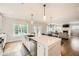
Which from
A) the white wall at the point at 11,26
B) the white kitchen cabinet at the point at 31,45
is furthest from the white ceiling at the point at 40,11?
the white kitchen cabinet at the point at 31,45

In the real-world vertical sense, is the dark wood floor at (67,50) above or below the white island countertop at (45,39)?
below

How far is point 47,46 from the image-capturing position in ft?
4.95

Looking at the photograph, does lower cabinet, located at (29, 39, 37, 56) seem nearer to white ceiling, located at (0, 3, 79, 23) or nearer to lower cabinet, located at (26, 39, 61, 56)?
lower cabinet, located at (26, 39, 61, 56)

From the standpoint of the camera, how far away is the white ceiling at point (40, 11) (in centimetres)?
150

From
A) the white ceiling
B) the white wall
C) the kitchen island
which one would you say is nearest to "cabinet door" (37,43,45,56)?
the kitchen island

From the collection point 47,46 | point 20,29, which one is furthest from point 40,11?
point 47,46

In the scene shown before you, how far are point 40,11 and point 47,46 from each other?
0.60 meters

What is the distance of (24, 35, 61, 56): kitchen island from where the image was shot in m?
1.50

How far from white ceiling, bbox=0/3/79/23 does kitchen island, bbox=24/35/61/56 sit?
0.36 metres

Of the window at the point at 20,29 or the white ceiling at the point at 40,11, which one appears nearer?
the white ceiling at the point at 40,11

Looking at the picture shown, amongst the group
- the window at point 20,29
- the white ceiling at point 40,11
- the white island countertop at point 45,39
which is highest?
the white ceiling at point 40,11

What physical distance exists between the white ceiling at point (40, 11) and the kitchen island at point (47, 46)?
0.36 metres

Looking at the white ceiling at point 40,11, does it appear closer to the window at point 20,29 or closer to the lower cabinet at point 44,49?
the window at point 20,29

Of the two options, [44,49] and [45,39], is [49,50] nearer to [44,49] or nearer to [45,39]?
[44,49]
